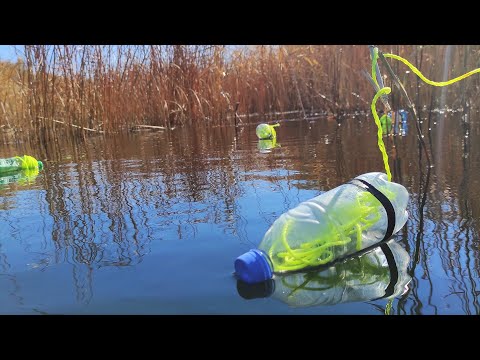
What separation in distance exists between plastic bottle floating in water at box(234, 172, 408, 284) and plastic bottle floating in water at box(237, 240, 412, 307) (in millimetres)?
46

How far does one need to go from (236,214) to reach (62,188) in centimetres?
191

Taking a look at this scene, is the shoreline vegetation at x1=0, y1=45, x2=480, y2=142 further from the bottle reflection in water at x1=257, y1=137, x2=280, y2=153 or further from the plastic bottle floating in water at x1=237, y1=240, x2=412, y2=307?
the plastic bottle floating in water at x1=237, y1=240, x2=412, y2=307

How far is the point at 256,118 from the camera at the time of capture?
1159 cm

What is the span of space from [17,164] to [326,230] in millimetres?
4121

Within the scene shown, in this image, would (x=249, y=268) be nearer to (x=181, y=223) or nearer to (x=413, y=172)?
(x=181, y=223)

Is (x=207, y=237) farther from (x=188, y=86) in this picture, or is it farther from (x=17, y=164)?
(x=188, y=86)

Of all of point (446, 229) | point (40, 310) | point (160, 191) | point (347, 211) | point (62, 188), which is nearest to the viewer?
point (40, 310)

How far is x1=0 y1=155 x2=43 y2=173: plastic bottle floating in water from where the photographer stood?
4.86 meters

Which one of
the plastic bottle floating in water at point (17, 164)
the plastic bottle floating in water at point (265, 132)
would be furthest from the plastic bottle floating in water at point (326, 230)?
the plastic bottle floating in water at point (265, 132)

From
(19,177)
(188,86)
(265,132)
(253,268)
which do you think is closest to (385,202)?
(253,268)

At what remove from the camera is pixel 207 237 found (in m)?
2.35

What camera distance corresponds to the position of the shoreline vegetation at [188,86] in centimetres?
870

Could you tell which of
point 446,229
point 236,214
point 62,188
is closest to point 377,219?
point 446,229

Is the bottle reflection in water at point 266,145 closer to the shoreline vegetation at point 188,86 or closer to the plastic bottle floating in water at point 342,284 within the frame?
the shoreline vegetation at point 188,86
